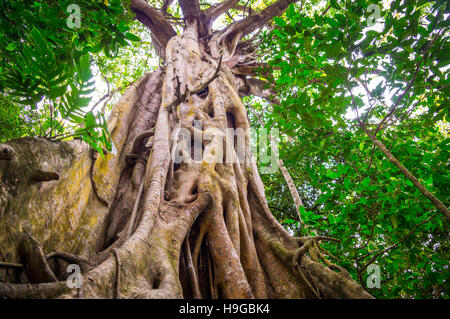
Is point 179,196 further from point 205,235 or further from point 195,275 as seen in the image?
point 195,275

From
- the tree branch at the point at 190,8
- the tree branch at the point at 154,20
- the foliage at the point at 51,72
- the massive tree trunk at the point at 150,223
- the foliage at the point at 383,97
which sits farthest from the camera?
the tree branch at the point at 190,8

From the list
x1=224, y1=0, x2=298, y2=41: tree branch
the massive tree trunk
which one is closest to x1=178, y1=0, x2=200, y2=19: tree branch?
x1=224, y1=0, x2=298, y2=41: tree branch

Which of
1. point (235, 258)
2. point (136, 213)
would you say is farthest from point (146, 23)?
point (235, 258)

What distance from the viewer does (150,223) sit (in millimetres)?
1830

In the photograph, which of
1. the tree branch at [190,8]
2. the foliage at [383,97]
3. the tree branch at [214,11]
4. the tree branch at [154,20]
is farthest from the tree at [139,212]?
the tree branch at [214,11]

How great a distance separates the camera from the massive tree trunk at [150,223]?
1256 millimetres

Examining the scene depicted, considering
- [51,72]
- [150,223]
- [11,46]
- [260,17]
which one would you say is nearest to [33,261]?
[150,223]

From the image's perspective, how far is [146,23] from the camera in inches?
246

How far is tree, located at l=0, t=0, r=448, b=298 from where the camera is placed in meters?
1.29

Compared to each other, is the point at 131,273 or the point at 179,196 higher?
the point at 179,196

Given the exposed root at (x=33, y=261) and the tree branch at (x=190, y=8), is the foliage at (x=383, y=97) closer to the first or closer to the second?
the exposed root at (x=33, y=261)

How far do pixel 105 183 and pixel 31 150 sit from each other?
972 millimetres

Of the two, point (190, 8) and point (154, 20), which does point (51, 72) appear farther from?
point (190, 8)

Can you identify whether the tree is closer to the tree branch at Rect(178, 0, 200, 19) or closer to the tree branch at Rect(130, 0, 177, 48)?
the tree branch at Rect(130, 0, 177, 48)
